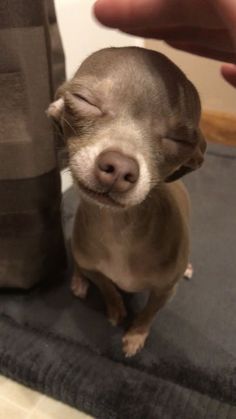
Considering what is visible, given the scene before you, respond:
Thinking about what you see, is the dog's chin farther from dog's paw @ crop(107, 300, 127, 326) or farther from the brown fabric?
dog's paw @ crop(107, 300, 127, 326)

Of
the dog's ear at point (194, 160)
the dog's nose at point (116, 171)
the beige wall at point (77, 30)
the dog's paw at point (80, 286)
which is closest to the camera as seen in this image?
the dog's nose at point (116, 171)

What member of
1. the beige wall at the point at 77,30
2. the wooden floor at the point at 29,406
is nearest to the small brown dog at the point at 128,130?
the wooden floor at the point at 29,406

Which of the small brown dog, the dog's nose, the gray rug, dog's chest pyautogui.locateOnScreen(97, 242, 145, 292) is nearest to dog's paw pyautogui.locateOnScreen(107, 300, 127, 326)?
the gray rug

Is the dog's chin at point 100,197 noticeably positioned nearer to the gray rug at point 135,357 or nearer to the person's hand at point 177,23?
the person's hand at point 177,23

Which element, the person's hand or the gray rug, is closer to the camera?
the person's hand

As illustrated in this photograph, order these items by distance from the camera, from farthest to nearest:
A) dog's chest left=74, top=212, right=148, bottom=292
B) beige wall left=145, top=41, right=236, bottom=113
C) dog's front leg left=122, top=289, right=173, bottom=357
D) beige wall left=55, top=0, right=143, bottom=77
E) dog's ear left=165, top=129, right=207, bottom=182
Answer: beige wall left=145, top=41, right=236, bottom=113, beige wall left=55, top=0, right=143, bottom=77, dog's front leg left=122, top=289, right=173, bottom=357, dog's chest left=74, top=212, right=148, bottom=292, dog's ear left=165, top=129, right=207, bottom=182

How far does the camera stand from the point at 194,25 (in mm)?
774

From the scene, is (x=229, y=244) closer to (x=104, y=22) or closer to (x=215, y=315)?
(x=215, y=315)

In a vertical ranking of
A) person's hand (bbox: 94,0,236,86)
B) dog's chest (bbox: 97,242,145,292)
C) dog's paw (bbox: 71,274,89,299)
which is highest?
person's hand (bbox: 94,0,236,86)

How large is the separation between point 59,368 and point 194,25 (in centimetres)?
73

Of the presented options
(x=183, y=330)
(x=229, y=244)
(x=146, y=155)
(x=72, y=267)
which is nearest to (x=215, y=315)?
(x=183, y=330)

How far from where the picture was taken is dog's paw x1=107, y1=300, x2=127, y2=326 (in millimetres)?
1192

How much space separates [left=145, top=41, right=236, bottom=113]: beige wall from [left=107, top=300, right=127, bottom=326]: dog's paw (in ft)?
4.08

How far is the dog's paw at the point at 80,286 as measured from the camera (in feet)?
4.18
